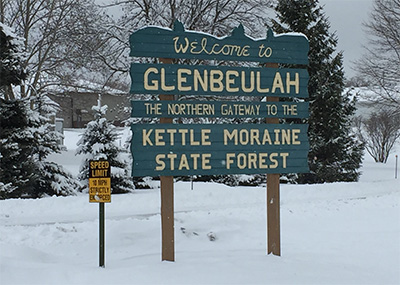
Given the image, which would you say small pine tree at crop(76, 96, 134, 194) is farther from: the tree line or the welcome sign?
the welcome sign

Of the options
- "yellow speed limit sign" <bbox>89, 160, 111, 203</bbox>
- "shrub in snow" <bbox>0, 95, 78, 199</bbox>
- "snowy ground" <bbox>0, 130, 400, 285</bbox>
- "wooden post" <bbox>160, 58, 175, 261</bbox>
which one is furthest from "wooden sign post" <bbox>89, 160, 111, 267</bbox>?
"shrub in snow" <bbox>0, 95, 78, 199</bbox>

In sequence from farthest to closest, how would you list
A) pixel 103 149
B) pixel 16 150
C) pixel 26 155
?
pixel 103 149
pixel 26 155
pixel 16 150

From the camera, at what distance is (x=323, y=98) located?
1944 centimetres

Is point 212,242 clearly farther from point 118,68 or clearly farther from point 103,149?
point 118,68

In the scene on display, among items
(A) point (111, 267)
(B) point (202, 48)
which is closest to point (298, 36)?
(B) point (202, 48)

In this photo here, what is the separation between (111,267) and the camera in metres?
6.24

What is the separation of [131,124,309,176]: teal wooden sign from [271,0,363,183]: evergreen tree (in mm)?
12907

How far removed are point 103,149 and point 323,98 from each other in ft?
32.1

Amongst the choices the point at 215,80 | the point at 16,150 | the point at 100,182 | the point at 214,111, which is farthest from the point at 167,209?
the point at 16,150

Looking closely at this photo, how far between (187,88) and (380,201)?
348 inches

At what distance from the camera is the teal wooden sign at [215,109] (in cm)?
638

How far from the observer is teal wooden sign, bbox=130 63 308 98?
6.38m

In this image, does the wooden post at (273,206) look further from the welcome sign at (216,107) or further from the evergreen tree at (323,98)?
the evergreen tree at (323,98)

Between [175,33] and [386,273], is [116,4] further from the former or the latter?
[386,273]
